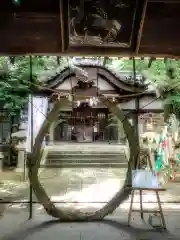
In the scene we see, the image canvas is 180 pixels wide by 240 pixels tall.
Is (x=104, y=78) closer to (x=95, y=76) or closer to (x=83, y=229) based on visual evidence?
(x=95, y=76)

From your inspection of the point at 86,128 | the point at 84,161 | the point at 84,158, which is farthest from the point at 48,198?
the point at 86,128

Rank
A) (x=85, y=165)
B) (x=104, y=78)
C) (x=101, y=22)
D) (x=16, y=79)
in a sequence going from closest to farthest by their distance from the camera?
(x=101, y=22) → (x=16, y=79) → (x=85, y=165) → (x=104, y=78)

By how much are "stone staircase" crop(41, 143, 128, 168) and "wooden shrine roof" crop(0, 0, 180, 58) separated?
11.1 meters

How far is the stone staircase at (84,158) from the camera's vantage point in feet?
51.9

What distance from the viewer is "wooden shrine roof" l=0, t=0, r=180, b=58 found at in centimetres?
460

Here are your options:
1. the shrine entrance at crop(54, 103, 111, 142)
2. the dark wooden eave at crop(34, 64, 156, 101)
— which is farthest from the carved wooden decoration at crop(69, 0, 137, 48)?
the shrine entrance at crop(54, 103, 111, 142)

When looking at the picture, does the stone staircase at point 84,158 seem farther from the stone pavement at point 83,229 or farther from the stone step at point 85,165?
the stone pavement at point 83,229

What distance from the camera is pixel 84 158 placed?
652 inches

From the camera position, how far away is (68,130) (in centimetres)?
2327

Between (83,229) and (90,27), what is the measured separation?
3437 mm

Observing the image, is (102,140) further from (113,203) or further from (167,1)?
(167,1)

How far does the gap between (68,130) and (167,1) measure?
19109 millimetres

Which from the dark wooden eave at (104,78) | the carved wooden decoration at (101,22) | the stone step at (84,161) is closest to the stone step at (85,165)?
the stone step at (84,161)

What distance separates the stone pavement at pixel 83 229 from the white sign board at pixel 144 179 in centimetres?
79
